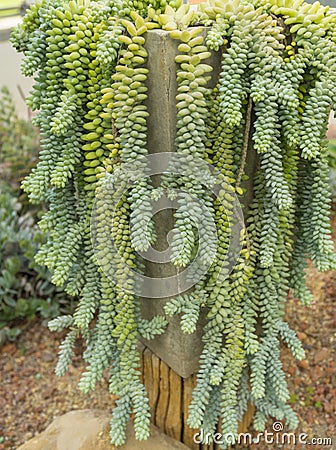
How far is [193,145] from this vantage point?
1110 mm

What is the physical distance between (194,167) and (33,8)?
1.71 feet

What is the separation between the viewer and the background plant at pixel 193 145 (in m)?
1.08

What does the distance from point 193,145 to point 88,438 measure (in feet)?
3.34

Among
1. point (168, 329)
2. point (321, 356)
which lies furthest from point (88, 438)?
point (321, 356)

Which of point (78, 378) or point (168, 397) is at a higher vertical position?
point (168, 397)

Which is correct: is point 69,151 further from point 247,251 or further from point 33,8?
point 247,251

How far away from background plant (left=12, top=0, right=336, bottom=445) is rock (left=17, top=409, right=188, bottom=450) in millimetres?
222

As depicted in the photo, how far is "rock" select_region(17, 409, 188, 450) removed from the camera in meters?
1.57

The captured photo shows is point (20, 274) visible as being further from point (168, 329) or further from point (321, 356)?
point (321, 356)

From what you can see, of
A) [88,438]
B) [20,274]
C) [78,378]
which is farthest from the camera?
[20,274]

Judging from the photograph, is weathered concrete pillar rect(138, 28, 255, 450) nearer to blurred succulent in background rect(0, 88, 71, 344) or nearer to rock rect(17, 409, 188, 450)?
rock rect(17, 409, 188, 450)

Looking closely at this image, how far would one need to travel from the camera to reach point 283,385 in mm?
1470

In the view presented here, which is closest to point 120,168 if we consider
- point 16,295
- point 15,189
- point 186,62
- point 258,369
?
point 186,62

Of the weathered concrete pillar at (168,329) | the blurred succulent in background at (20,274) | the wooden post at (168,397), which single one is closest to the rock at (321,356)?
the weathered concrete pillar at (168,329)
